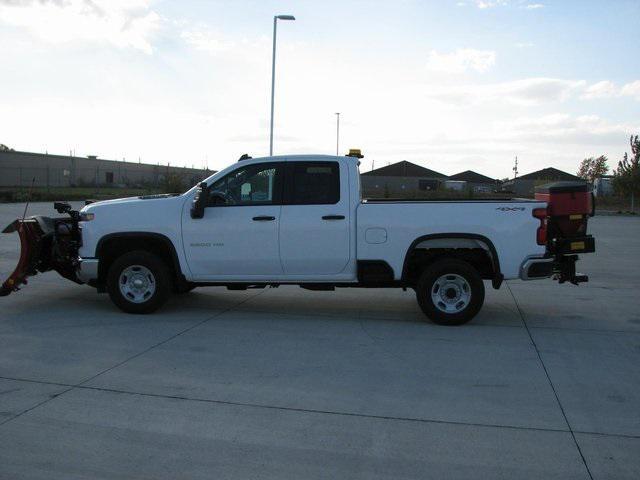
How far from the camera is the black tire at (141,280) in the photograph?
25.6 ft

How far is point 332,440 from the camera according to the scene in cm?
432

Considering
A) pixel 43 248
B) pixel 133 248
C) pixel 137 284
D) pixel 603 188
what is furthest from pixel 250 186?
pixel 603 188

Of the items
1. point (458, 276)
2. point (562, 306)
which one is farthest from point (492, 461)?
point (562, 306)

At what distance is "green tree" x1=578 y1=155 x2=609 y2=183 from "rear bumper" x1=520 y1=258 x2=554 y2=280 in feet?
260

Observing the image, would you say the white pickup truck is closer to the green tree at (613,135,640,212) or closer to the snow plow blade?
the snow plow blade

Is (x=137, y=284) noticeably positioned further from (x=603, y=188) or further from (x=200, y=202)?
(x=603, y=188)

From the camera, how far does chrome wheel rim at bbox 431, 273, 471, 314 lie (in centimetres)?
752

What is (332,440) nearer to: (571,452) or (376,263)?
(571,452)

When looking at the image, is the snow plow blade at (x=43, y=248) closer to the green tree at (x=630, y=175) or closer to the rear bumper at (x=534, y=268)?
the rear bumper at (x=534, y=268)

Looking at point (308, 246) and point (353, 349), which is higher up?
point (308, 246)

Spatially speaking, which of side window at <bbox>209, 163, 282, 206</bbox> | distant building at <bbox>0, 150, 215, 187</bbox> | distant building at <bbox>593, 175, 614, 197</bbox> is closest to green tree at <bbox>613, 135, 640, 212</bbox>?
distant building at <bbox>593, 175, 614, 197</bbox>

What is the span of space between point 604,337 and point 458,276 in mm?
1726

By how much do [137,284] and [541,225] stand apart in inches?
194

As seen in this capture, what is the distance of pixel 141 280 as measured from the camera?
7.95m
